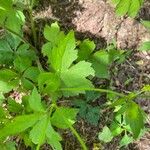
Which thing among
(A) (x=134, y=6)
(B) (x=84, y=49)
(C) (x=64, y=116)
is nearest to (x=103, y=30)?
(B) (x=84, y=49)

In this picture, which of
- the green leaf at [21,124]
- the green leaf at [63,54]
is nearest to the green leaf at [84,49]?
the green leaf at [63,54]

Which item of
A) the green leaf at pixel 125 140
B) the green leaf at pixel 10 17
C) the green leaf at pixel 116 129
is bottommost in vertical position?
the green leaf at pixel 125 140

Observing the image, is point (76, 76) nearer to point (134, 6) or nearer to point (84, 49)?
point (84, 49)

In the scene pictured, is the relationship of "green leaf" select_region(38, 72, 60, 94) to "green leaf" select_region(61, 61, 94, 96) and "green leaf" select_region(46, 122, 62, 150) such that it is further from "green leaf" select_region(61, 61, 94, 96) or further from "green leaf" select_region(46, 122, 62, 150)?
"green leaf" select_region(46, 122, 62, 150)

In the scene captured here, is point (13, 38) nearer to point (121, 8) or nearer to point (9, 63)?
point (9, 63)

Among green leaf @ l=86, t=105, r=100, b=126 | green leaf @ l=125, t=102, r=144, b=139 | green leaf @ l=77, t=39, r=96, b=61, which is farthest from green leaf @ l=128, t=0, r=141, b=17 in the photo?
green leaf @ l=86, t=105, r=100, b=126

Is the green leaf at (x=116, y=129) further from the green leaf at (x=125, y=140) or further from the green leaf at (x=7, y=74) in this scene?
the green leaf at (x=7, y=74)
